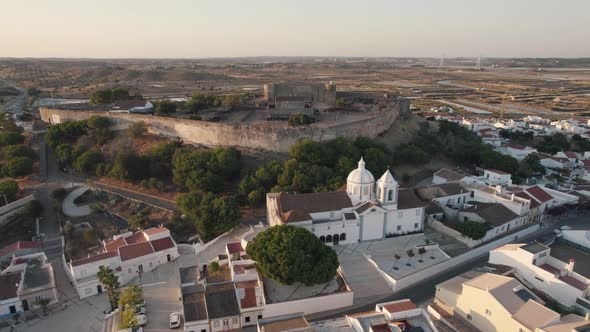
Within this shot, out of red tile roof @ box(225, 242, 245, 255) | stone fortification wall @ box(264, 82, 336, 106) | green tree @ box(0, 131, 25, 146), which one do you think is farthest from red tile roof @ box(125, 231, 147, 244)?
stone fortification wall @ box(264, 82, 336, 106)

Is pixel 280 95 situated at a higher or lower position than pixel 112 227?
higher

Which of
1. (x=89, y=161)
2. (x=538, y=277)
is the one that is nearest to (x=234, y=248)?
(x=538, y=277)

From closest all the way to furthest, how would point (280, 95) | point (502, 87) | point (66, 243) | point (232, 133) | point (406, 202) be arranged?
point (406, 202), point (66, 243), point (232, 133), point (280, 95), point (502, 87)

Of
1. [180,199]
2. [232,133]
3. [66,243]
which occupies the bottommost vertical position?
[66,243]

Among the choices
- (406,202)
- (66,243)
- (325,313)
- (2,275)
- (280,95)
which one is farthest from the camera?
(280,95)

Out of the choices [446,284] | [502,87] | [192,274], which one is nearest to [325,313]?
[446,284]

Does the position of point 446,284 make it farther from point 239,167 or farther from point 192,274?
point 239,167

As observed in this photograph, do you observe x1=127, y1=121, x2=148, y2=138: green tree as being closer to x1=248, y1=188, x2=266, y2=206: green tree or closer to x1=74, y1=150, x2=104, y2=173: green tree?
x1=74, y1=150, x2=104, y2=173: green tree
